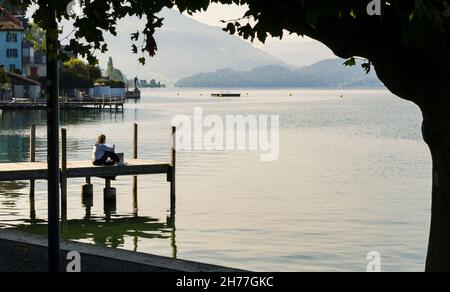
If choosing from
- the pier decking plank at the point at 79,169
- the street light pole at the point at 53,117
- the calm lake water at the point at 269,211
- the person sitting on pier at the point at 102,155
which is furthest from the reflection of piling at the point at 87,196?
the street light pole at the point at 53,117

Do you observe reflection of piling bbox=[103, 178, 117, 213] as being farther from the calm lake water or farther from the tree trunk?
the tree trunk

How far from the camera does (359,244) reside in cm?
2598

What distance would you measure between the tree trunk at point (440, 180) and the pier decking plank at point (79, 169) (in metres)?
18.7

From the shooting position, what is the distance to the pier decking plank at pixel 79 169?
28.3 meters

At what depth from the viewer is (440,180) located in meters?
11.4

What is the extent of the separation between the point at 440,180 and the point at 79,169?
19.9m

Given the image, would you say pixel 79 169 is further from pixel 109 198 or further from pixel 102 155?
pixel 109 198

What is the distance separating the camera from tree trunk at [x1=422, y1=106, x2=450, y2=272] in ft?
37.0

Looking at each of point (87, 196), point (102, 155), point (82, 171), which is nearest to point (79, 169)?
point (82, 171)

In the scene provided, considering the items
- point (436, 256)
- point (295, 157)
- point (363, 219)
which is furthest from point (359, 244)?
point (295, 157)

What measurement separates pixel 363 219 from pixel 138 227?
24.6 ft

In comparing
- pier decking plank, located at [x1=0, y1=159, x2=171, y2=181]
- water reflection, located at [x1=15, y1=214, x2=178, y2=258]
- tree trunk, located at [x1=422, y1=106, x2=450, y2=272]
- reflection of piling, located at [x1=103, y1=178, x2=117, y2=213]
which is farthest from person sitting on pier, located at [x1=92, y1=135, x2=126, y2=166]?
tree trunk, located at [x1=422, y1=106, x2=450, y2=272]

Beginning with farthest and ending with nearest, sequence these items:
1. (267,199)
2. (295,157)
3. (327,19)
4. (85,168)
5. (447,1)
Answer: (295,157), (267,199), (85,168), (327,19), (447,1)
